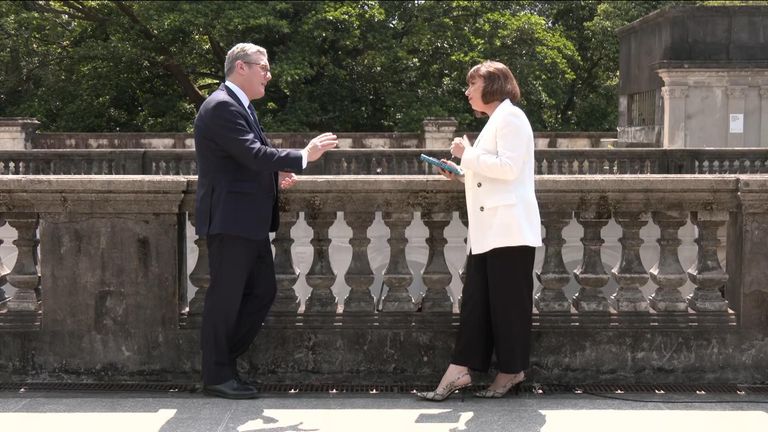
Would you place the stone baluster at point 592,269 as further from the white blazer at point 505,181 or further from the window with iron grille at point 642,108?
the window with iron grille at point 642,108

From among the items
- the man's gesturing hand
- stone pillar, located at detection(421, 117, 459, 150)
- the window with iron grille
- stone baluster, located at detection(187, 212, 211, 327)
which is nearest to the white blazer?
the man's gesturing hand

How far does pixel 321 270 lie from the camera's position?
6.01 metres

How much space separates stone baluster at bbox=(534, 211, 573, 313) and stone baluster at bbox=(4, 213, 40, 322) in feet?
10.0

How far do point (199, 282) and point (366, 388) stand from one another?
1.19 metres

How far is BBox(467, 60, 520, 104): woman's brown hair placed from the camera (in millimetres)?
5306

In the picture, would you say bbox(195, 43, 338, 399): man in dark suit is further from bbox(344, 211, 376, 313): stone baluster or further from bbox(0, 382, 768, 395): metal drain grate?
bbox(344, 211, 376, 313): stone baluster

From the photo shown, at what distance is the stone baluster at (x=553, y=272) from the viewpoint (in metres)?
5.91

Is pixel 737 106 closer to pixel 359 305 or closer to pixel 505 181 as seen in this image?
pixel 359 305

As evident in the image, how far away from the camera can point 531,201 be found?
5.30 meters

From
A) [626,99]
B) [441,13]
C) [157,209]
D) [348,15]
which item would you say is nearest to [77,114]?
[348,15]

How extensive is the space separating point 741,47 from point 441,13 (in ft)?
35.9

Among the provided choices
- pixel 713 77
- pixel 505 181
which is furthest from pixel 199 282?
pixel 713 77

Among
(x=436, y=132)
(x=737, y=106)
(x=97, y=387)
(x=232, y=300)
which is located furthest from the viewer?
(x=436, y=132)

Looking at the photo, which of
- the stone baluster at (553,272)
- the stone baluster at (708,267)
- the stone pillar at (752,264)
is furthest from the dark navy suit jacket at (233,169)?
the stone pillar at (752,264)
